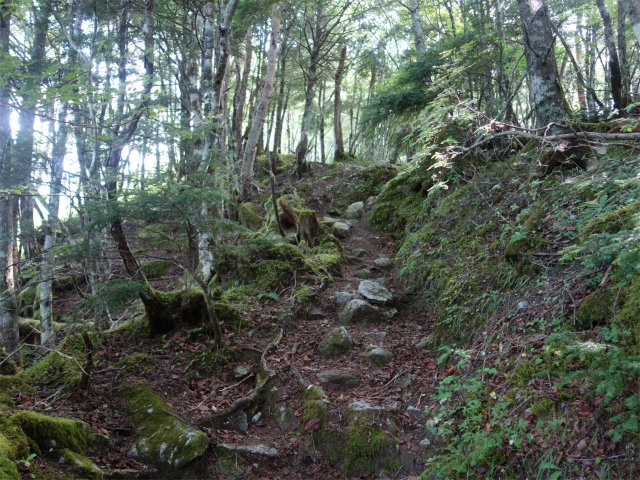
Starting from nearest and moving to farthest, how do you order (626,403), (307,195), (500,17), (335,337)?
(626,403), (335,337), (500,17), (307,195)

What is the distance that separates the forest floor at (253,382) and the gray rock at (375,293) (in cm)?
22

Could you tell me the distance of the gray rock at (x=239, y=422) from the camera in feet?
13.9

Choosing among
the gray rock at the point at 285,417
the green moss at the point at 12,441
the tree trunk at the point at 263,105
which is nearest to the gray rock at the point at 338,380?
the gray rock at the point at 285,417

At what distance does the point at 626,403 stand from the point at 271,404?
3.54 meters

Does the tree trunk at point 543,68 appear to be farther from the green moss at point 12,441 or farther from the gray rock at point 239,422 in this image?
the green moss at point 12,441

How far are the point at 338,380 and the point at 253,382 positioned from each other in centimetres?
118

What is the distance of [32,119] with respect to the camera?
9398mm

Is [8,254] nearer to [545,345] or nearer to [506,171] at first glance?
[545,345]

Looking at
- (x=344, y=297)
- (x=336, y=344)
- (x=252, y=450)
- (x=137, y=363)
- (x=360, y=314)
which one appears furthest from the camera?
(x=344, y=297)

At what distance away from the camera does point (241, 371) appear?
504cm

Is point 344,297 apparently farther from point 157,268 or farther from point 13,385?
point 157,268

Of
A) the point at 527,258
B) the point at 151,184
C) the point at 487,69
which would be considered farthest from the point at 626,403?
the point at 487,69

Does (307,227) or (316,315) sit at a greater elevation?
(307,227)

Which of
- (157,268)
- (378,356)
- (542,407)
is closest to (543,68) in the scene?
(378,356)
